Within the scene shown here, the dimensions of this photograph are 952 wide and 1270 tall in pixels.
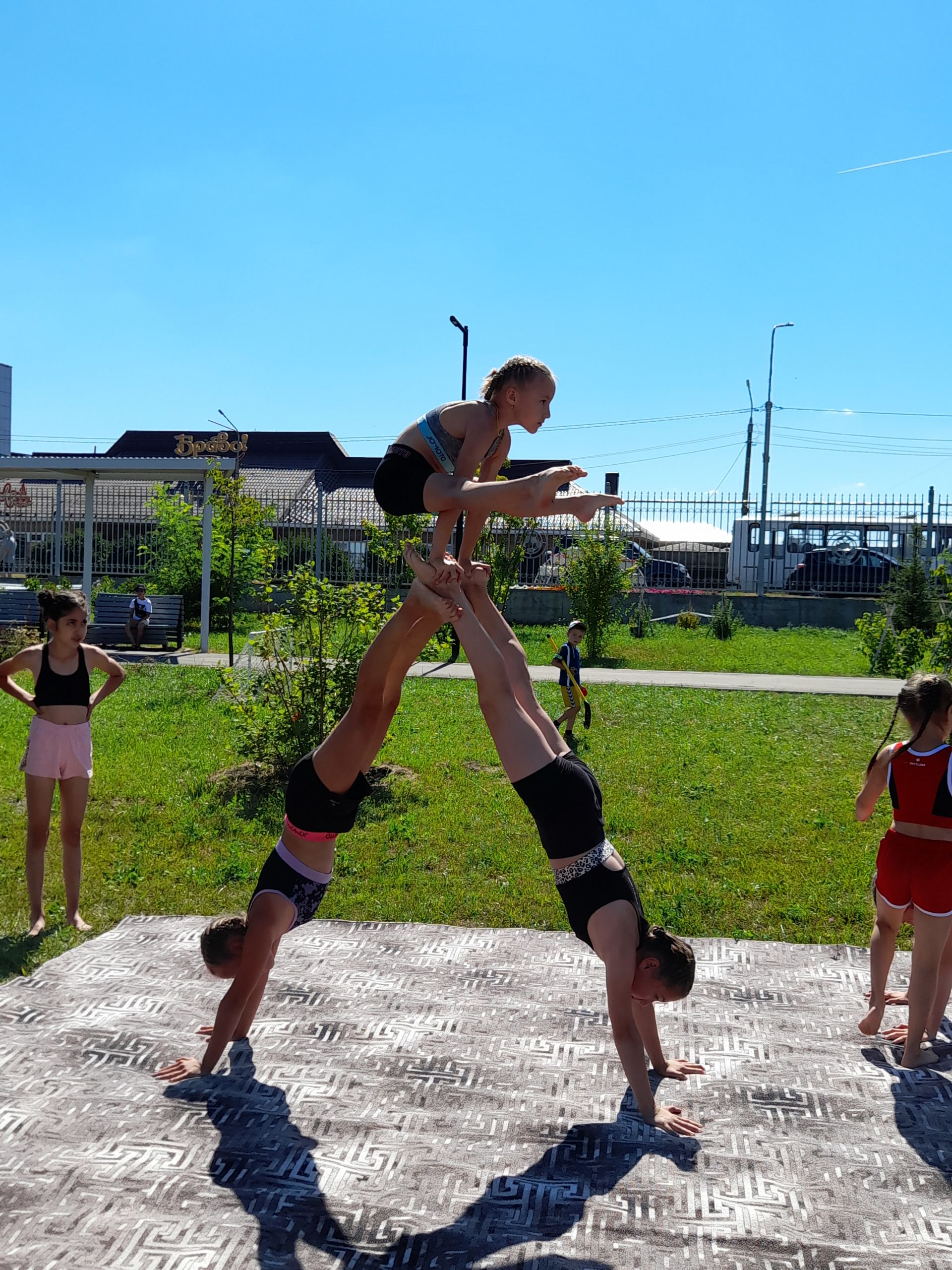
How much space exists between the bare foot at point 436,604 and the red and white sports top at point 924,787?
2038 mm

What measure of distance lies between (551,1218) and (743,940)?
3096mm

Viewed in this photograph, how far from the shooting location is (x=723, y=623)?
21797mm

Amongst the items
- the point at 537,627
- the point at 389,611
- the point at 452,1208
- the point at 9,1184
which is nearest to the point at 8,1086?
the point at 9,1184

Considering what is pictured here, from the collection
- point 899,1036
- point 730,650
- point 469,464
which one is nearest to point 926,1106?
point 899,1036

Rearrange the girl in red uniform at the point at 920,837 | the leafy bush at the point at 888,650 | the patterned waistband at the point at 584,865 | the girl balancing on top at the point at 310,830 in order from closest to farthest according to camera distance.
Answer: the patterned waistband at the point at 584,865
the girl balancing on top at the point at 310,830
the girl in red uniform at the point at 920,837
the leafy bush at the point at 888,650

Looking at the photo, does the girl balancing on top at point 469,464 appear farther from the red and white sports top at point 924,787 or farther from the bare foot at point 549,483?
the red and white sports top at point 924,787

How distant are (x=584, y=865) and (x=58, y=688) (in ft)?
11.8

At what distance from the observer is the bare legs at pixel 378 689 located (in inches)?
167

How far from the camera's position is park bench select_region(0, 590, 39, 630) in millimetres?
19906

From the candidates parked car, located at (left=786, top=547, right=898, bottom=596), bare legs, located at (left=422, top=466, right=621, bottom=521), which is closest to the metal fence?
parked car, located at (left=786, top=547, right=898, bottom=596)

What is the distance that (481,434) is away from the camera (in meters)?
4.12

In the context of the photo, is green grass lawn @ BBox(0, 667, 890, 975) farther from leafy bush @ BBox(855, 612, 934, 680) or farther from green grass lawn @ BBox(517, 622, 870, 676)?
green grass lawn @ BBox(517, 622, 870, 676)

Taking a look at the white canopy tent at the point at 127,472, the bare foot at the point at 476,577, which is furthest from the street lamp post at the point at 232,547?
the bare foot at the point at 476,577

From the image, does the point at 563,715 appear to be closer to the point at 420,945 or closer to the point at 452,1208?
the point at 420,945
